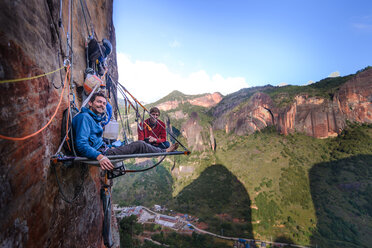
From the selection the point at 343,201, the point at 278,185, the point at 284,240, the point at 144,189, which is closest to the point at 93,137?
the point at 284,240

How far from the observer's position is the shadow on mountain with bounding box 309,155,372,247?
23109 millimetres

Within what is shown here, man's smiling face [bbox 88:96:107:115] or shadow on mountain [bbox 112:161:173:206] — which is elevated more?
man's smiling face [bbox 88:96:107:115]

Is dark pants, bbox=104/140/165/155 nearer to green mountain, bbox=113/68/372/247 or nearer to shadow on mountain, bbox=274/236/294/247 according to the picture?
green mountain, bbox=113/68/372/247

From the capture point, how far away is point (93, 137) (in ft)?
10.2

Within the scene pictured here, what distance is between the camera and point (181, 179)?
48438 mm

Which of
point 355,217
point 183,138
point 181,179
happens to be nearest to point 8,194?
point 355,217

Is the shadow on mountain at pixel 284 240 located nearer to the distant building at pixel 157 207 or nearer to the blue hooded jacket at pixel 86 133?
the distant building at pixel 157 207

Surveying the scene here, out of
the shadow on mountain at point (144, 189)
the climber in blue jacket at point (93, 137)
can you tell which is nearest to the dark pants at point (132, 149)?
the climber in blue jacket at point (93, 137)

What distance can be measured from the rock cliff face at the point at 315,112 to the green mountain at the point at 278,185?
0.89m

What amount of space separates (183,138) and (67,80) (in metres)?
60.7

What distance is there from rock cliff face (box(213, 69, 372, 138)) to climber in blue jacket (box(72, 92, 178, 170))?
159ft

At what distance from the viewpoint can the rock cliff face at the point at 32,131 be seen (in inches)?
65.9

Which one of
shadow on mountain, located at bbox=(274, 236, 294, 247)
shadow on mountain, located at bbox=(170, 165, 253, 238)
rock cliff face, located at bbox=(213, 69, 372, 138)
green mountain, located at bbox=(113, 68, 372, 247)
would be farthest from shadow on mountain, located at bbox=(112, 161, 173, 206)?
rock cliff face, located at bbox=(213, 69, 372, 138)

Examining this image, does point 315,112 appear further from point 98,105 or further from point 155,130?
point 98,105
